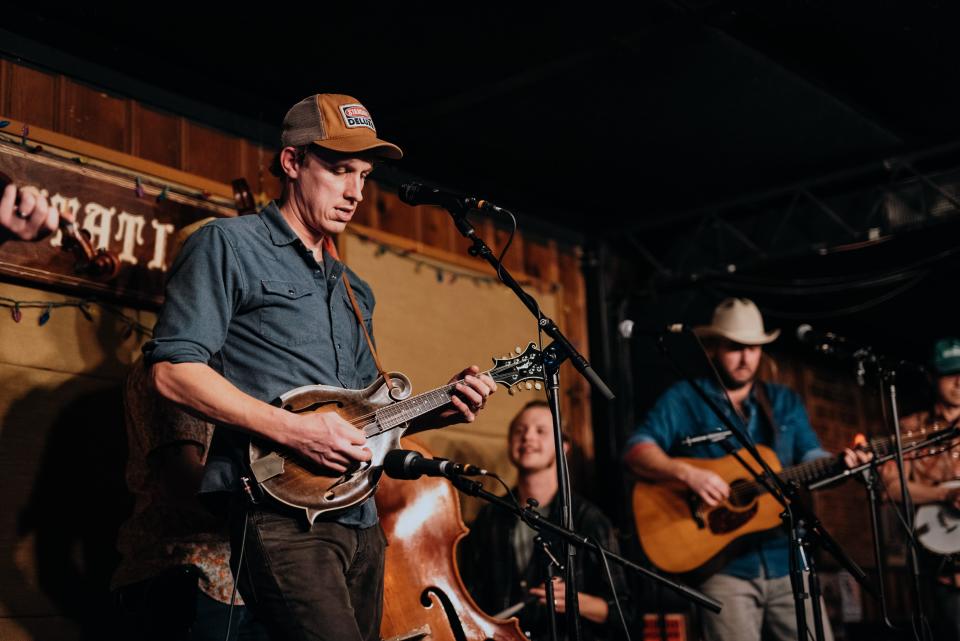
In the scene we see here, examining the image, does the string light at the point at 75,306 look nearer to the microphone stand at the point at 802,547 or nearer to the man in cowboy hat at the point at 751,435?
the microphone stand at the point at 802,547

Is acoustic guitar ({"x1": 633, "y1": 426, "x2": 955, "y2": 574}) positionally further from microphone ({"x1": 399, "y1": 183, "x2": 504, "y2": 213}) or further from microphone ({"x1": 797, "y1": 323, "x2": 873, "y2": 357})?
microphone ({"x1": 399, "y1": 183, "x2": 504, "y2": 213})

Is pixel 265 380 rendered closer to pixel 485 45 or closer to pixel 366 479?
pixel 366 479

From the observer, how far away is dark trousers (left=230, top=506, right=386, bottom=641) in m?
2.35

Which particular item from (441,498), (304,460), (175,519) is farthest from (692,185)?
(304,460)

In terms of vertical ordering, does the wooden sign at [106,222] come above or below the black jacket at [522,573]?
above

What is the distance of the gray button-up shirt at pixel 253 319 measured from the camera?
8.20 ft

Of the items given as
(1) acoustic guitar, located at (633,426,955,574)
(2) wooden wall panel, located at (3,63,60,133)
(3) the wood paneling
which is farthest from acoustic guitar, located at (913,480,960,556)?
(2) wooden wall panel, located at (3,63,60,133)

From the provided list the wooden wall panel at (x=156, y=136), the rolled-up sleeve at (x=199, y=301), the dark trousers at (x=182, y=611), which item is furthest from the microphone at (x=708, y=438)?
the wooden wall panel at (x=156, y=136)

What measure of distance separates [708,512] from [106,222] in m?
3.09

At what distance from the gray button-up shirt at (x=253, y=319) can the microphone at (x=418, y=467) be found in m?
0.16

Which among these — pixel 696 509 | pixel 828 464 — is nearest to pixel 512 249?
pixel 696 509

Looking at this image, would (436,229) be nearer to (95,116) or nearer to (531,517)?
(95,116)

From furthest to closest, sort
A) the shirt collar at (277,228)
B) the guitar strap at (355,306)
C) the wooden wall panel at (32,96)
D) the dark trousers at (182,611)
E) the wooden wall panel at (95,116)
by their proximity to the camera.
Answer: the wooden wall panel at (95,116) → the wooden wall panel at (32,96) → the dark trousers at (182,611) → the guitar strap at (355,306) → the shirt collar at (277,228)

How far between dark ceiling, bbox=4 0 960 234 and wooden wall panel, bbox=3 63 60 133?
171 mm
